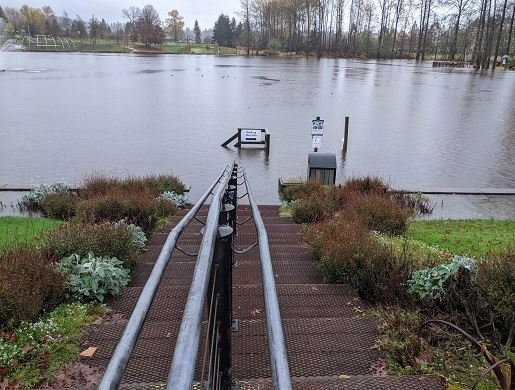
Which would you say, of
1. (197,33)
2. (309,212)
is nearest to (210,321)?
(309,212)

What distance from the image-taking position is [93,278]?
160 inches

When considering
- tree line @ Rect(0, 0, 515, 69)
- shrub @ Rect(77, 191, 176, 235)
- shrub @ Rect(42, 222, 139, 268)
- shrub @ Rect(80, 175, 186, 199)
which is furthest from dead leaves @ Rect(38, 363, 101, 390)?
tree line @ Rect(0, 0, 515, 69)

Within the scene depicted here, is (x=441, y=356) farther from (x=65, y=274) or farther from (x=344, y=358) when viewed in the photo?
(x=65, y=274)

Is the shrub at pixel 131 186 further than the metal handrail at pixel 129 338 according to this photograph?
Yes

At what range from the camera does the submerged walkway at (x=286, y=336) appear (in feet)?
8.70

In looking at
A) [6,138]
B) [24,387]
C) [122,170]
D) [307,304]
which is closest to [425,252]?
[307,304]

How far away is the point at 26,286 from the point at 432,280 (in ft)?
10.6

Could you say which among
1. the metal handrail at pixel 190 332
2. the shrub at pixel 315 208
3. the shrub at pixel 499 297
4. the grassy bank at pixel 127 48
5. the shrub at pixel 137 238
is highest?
the grassy bank at pixel 127 48

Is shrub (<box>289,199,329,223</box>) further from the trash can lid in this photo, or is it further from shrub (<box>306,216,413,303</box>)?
the trash can lid

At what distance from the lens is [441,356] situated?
117 inches

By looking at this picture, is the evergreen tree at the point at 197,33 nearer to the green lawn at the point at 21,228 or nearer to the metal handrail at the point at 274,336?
the green lawn at the point at 21,228

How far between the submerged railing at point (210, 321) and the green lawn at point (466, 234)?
4430mm

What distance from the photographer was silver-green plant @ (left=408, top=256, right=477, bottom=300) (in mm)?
3827

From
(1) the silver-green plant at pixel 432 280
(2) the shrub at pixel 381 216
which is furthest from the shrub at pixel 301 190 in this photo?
(1) the silver-green plant at pixel 432 280
